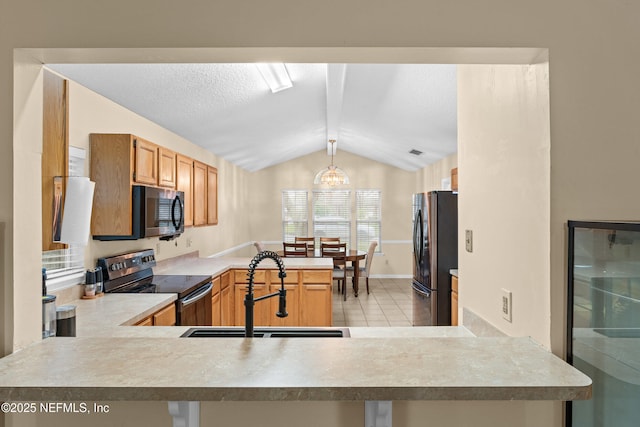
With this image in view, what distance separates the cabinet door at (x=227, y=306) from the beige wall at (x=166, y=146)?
2.45ft

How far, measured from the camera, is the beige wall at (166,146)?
2.61 meters

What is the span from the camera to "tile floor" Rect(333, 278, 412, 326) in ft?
16.5

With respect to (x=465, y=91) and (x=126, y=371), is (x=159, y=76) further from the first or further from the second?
(x=126, y=371)

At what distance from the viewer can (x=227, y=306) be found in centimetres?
398

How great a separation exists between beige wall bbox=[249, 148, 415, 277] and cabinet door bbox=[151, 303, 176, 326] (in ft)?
19.2

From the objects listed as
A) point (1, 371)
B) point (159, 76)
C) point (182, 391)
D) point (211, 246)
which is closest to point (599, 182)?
point (182, 391)

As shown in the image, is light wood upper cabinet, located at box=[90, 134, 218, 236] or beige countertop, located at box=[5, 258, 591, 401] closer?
beige countertop, located at box=[5, 258, 591, 401]

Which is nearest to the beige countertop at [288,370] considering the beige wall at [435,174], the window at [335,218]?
the beige wall at [435,174]

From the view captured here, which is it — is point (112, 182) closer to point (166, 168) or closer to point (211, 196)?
point (166, 168)

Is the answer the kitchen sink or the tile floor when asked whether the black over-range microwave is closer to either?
the kitchen sink

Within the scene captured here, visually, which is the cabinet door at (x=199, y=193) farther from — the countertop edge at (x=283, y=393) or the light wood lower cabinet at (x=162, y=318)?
the countertop edge at (x=283, y=393)

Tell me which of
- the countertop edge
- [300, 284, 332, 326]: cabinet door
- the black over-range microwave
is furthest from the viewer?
[300, 284, 332, 326]: cabinet door

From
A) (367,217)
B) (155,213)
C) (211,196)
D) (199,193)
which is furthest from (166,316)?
(367,217)

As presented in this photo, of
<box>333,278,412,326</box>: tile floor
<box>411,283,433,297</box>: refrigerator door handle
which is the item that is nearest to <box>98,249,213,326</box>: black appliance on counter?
<box>411,283,433,297</box>: refrigerator door handle
